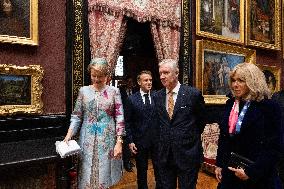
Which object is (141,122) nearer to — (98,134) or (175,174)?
(175,174)

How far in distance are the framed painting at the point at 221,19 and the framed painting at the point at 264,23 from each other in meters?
0.28

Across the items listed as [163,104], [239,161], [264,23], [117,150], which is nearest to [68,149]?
[117,150]

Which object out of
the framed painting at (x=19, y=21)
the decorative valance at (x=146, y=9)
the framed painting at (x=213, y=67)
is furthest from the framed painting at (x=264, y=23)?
the framed painting at (x=19, y=21)

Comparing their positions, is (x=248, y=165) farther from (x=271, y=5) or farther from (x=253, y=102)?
(x=271, y=5)

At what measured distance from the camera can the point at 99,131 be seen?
341cm

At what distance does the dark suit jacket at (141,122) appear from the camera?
191 inches

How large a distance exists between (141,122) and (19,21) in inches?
91.2

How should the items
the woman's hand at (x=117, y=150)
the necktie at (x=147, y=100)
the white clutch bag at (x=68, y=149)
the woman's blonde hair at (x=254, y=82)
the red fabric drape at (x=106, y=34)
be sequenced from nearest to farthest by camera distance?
the woman's blonde hair at (x=254, y=82) < the white clutch bag at (x=68, y=149) < the woman's hand at (x=117, y=150) < the necktie at (x=147, y=100) < the red fabric drape at (x=106, y=34)

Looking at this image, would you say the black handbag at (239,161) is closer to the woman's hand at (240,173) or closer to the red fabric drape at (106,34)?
the woman's hand at (240,173)

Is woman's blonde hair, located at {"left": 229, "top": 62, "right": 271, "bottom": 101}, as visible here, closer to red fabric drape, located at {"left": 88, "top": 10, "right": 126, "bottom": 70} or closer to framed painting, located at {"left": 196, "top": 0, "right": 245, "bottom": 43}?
red fabric drape, located at {"left": 88, "top": 10, "right": 126, "bottom": 70}

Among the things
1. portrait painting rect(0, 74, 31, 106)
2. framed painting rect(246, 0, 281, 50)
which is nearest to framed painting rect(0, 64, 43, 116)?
portrait painting rect(0, 74, 31, 106)

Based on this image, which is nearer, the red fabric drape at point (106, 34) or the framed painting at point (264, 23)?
the red fabric drape at point (106, 34)

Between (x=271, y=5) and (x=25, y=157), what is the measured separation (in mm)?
7983

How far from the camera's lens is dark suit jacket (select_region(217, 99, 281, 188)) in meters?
2.51
